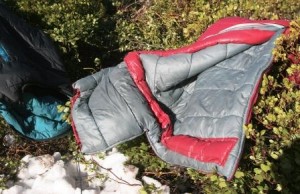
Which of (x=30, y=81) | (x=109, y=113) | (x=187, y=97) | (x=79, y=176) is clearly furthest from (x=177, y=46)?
(x=79, y=176)

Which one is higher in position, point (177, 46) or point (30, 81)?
point (30, 81)

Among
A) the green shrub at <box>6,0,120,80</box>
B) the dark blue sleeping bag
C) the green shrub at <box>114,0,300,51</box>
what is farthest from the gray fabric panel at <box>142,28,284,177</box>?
the green shrub at <box>6,0,120,80</box>

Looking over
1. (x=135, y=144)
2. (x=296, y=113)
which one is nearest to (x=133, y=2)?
(x=135, y=144)

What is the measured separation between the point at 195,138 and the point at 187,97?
45cm

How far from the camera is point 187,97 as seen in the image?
3156 mm

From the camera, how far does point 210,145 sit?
2.64m

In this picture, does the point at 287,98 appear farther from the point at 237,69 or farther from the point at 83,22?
the point at 83,22

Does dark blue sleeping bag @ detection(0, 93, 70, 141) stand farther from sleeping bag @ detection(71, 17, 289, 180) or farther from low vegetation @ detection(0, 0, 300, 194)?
sleeping bag @ detection(71, 17, 289, 180)

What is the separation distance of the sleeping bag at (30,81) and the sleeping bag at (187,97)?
33 centimetres

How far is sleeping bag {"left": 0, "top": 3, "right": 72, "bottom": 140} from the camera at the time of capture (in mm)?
3115

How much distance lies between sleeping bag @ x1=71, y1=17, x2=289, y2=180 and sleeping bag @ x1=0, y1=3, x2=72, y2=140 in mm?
326

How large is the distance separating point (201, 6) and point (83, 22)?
102 cm

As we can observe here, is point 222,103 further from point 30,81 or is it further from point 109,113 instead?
point 30,81

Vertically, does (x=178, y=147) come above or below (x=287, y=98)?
below
